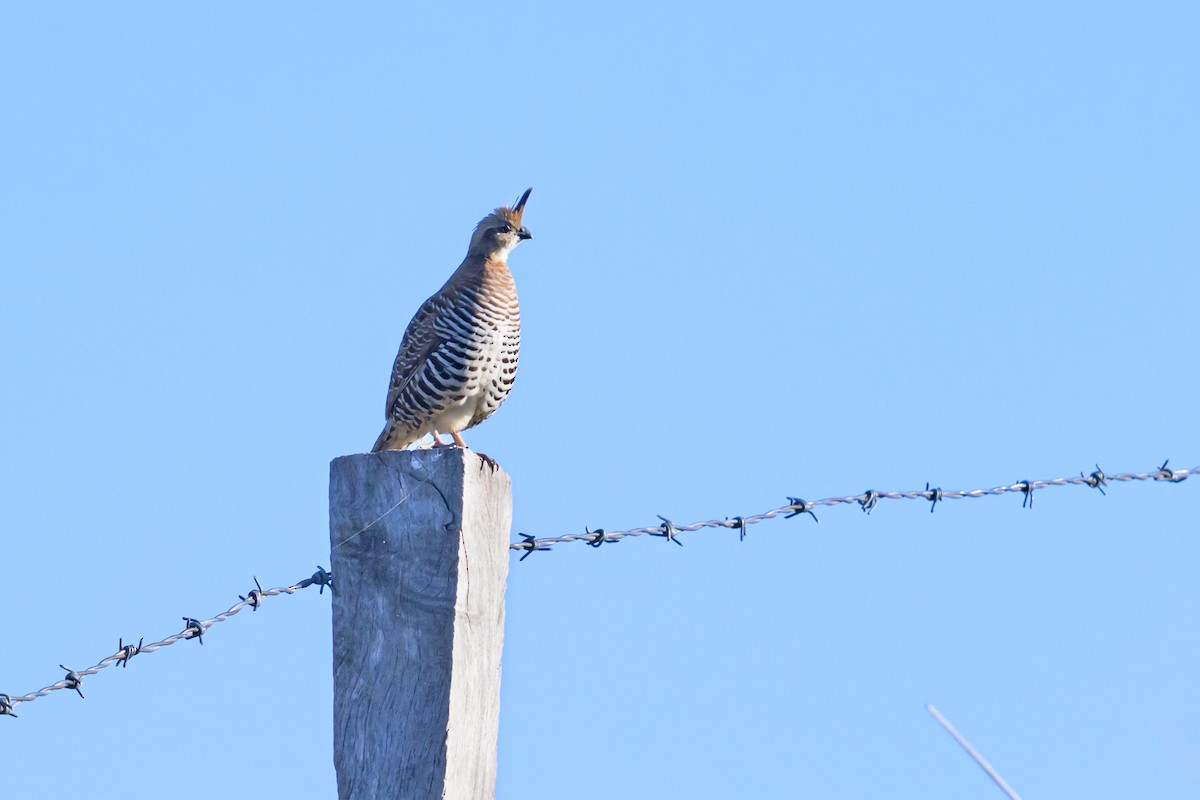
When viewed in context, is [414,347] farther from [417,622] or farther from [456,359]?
[417,622]

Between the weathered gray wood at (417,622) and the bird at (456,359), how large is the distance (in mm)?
4429

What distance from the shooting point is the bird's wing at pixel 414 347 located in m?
8.84

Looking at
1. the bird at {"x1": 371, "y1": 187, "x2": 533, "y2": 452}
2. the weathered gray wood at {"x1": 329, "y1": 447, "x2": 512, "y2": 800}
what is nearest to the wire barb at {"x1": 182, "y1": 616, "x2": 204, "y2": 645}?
the weathered gray wood at {"x1": 329, "y1": 447, "x2": 512, "y2": 800}

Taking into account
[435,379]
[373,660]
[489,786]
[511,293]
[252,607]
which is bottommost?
[489,786]

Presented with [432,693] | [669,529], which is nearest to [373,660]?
[432,693]

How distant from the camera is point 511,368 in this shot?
8.84 metres

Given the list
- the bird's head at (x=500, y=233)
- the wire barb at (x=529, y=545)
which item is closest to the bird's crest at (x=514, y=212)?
the bird's head at (x=500, y=233)

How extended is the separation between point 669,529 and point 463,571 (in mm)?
1617

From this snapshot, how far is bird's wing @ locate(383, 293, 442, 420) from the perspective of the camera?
8844mm

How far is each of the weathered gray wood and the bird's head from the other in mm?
5563

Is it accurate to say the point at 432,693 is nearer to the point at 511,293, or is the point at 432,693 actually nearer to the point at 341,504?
the point at 341,504

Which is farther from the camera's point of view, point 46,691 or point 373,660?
point 46,691

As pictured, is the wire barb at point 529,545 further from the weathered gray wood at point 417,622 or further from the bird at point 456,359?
the bird at point 456,359

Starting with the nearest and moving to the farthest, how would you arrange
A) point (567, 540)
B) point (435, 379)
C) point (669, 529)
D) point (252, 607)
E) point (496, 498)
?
point (496, 498) < point (252, 607) < point (567, 540) < point (669, 529) < point (435, 379)
